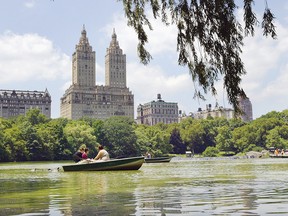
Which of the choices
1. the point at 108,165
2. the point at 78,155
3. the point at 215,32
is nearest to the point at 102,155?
the point at 108,165

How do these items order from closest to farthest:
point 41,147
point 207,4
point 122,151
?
point 207,4 → point 41,147 → point 122,151

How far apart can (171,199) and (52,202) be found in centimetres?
282

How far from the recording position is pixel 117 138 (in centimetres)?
12744

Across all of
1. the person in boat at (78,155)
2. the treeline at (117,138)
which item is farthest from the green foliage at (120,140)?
the person in boat at (78,155)

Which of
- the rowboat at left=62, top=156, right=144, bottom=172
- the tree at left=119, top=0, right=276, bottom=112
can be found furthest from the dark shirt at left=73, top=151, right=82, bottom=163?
the tree at left=119, top=0, right=276, bottom=112

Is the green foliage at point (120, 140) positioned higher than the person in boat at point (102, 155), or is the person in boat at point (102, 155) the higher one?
the green foliage at point (120, 140)

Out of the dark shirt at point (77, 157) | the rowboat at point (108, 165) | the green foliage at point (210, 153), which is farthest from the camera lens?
the green foliage at point (210, 153)

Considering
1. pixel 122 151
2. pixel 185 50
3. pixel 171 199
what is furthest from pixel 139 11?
pixel 122 151

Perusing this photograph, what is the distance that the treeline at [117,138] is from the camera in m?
98.2

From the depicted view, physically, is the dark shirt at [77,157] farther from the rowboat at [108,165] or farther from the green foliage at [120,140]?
the green foliage at [120,140]

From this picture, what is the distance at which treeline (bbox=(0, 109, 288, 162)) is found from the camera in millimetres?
98250

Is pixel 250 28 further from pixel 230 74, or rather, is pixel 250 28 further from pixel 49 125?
pixel 49 125

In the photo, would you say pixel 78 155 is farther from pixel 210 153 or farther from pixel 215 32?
pixel 210 153

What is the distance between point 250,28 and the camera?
9.84m
